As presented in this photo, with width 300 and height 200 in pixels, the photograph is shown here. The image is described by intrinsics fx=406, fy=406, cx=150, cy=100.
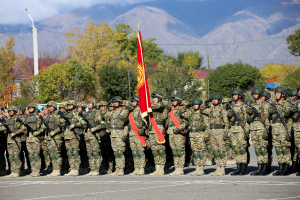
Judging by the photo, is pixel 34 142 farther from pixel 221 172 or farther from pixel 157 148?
pixel 221 172

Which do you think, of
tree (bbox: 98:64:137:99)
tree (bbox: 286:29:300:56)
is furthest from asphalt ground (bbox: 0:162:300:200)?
tree (bbox: 286:29:300:56)

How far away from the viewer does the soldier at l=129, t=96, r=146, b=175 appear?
11.3m

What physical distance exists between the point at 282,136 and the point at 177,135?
2.75m

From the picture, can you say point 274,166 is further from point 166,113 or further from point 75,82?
Result: point 75,82

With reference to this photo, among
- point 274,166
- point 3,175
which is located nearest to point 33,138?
point 3,175

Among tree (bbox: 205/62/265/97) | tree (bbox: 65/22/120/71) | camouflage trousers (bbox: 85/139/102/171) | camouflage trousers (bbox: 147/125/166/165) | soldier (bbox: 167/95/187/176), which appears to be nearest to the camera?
soldier (bbox: 167/95/187/176)

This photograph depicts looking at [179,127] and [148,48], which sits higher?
[148,48]

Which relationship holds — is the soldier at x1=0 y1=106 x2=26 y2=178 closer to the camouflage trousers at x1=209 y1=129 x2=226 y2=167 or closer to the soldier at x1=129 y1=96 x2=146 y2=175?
the soldier at x1=129 y1=96 x2=146 y2=175

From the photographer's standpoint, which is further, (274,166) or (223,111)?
(274,166)

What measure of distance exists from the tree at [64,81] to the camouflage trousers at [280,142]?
23.7 metres

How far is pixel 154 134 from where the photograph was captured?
11.3 meters

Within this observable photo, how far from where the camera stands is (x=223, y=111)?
10805 millimetres

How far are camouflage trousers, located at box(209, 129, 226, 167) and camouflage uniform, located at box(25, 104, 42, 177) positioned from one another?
5267 mm

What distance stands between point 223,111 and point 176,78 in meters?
19.4
